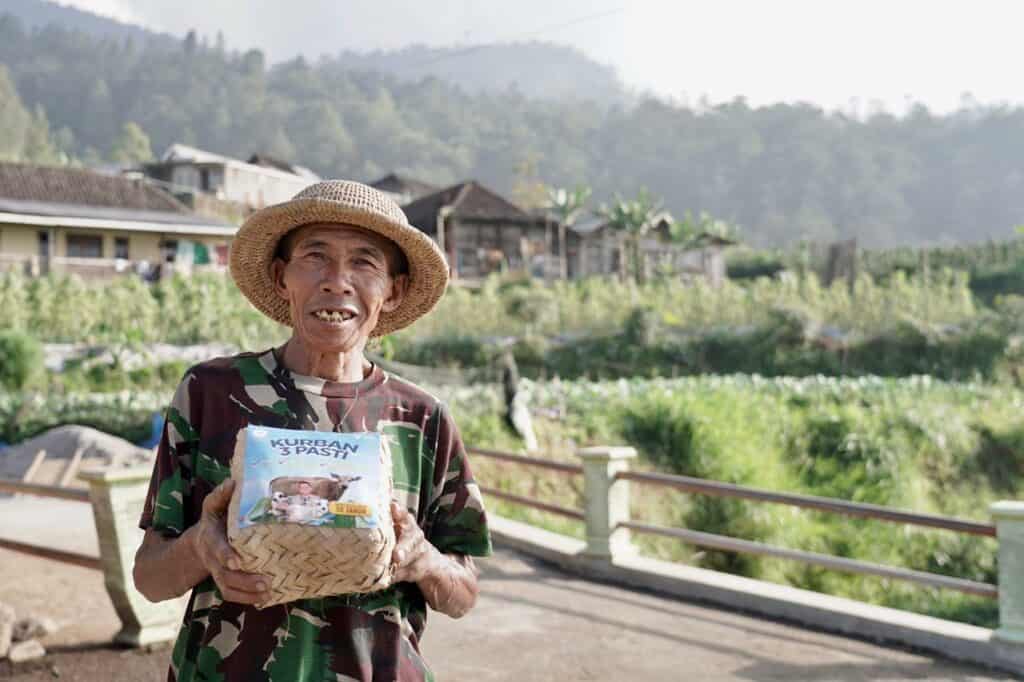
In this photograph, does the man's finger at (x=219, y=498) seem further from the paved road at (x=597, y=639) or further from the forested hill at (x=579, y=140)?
the forested hill at (x=579, y=140)

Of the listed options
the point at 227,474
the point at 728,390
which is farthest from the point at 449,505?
the point at 728,390

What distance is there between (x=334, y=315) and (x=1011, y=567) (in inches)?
195

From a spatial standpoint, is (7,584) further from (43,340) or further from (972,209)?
(972,209)

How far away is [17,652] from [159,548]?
405 cm

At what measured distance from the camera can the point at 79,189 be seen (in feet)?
119

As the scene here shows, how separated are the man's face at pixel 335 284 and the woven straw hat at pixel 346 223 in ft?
0.09

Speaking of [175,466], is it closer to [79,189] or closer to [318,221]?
[318,221]

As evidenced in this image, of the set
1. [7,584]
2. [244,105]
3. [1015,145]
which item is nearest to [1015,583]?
[7,584]

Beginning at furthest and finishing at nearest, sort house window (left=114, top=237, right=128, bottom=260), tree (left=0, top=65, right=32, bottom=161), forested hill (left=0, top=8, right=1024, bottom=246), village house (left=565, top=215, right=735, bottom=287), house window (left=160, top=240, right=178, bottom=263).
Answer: forested hill (left=0, top=8, right=1024, bottom=246) < tree (left=0, top=65, right=32, bottom=161) < village house (left=565, top=215, right=735, bottom=287) < house window (left=160, top=240, right=178, bottom=263) < house window (left=114, top=237, right=128, bottom=260)

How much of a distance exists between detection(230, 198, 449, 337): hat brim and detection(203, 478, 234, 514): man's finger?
500 millimetres

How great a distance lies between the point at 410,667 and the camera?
5.85 feet

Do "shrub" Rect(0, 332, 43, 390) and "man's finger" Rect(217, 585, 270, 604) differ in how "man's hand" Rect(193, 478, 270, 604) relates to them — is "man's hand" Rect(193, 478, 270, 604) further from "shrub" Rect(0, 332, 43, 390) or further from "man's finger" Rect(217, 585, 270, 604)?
"shrub" Rect(0, 332, 43, 390)

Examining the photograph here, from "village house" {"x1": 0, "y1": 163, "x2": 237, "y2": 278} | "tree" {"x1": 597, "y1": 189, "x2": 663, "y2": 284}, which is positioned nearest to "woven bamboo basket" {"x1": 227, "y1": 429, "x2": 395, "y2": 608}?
"village house" {"x1": 0, "y1": 163, "x2": 237, "y2": 278}

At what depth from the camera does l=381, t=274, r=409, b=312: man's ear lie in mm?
2039
